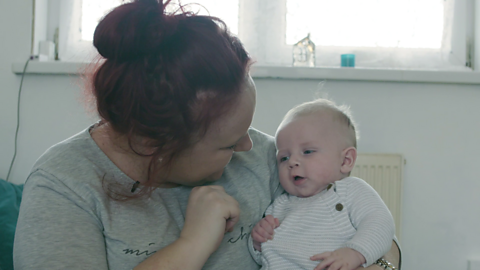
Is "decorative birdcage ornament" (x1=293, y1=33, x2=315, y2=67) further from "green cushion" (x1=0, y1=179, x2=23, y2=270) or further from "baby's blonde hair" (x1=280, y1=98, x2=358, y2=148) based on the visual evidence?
"green cushion" (x1=0, y1=179, x2=23, y2=270)

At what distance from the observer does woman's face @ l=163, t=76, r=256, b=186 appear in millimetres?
938

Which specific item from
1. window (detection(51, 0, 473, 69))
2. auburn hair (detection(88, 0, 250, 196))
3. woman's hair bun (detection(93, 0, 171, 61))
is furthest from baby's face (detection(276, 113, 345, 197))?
window (detection(51, 0, 473, 69))

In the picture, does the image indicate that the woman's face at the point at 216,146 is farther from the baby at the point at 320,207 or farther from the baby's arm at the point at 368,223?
the baby's arm at the point at 368,223

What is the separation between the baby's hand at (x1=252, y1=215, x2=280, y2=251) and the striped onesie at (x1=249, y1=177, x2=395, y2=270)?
13mm

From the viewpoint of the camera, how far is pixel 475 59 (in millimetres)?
2240

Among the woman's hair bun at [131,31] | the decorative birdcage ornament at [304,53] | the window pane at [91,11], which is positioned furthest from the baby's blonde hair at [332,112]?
the window pane at [91,11]

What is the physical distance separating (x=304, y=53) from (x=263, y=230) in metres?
1.31

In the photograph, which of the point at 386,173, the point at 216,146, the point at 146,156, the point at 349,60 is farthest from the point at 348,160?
the point at 349,60

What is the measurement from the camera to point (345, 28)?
2.28 meters

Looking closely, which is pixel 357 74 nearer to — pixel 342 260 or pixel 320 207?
pixel 320 207

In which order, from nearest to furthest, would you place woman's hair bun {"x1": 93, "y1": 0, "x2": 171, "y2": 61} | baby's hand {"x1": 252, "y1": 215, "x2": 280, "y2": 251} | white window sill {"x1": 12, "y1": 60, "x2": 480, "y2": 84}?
woman's hair bun {"x1": 93, "y1": 0, "x2": 171, "y2": 61} < baby's hand {"x1": 252, "y1": 215, "x2": 280, "y2": 251} < white window sill {"x1": 12, "y1": 60, "x2": 480, "y2": 84}

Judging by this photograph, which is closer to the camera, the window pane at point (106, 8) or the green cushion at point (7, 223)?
the green cushion at point (7, 223)

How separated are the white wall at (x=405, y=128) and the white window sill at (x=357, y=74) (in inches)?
1.6

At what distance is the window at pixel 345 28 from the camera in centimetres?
225
